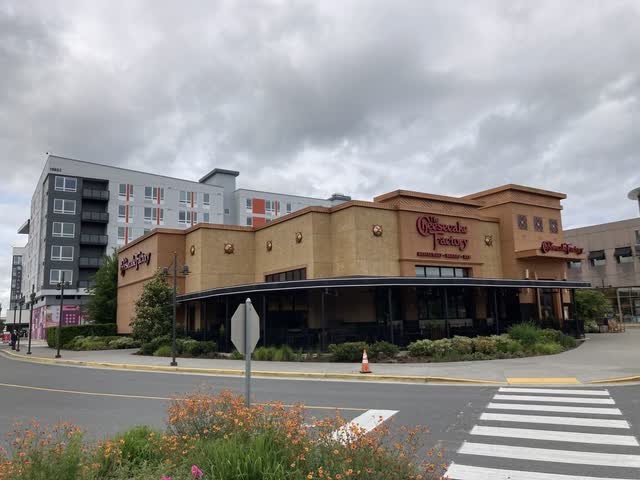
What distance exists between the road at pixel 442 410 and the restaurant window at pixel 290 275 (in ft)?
41.9

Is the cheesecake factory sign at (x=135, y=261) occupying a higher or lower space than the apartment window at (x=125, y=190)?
lower

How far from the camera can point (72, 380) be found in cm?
1858

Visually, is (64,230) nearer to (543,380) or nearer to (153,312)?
(153,312)

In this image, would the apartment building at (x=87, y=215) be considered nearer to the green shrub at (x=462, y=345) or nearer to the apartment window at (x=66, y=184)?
the apartment window at (x=66, y=184)

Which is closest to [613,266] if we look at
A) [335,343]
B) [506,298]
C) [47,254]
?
[506,298]

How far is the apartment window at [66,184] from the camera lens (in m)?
65.1

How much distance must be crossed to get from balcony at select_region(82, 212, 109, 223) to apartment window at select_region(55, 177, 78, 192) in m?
3.59

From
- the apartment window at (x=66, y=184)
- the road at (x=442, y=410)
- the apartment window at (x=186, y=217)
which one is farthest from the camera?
the apartment window at (x=186, y=217)

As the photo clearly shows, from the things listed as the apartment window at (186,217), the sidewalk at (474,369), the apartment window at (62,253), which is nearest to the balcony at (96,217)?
the apartment window at (62,253)

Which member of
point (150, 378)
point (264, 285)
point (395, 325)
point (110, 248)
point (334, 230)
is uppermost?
point (110, 248)

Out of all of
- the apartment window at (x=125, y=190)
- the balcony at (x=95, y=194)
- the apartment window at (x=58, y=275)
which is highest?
the apartment window at (x=125, y=190)

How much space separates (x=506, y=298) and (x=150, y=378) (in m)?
24.3

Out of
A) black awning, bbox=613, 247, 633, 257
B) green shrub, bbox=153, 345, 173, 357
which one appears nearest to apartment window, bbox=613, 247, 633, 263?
black awning, bbox=613, 247, 633, 257

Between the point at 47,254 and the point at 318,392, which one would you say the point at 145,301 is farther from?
the point at 47,254
